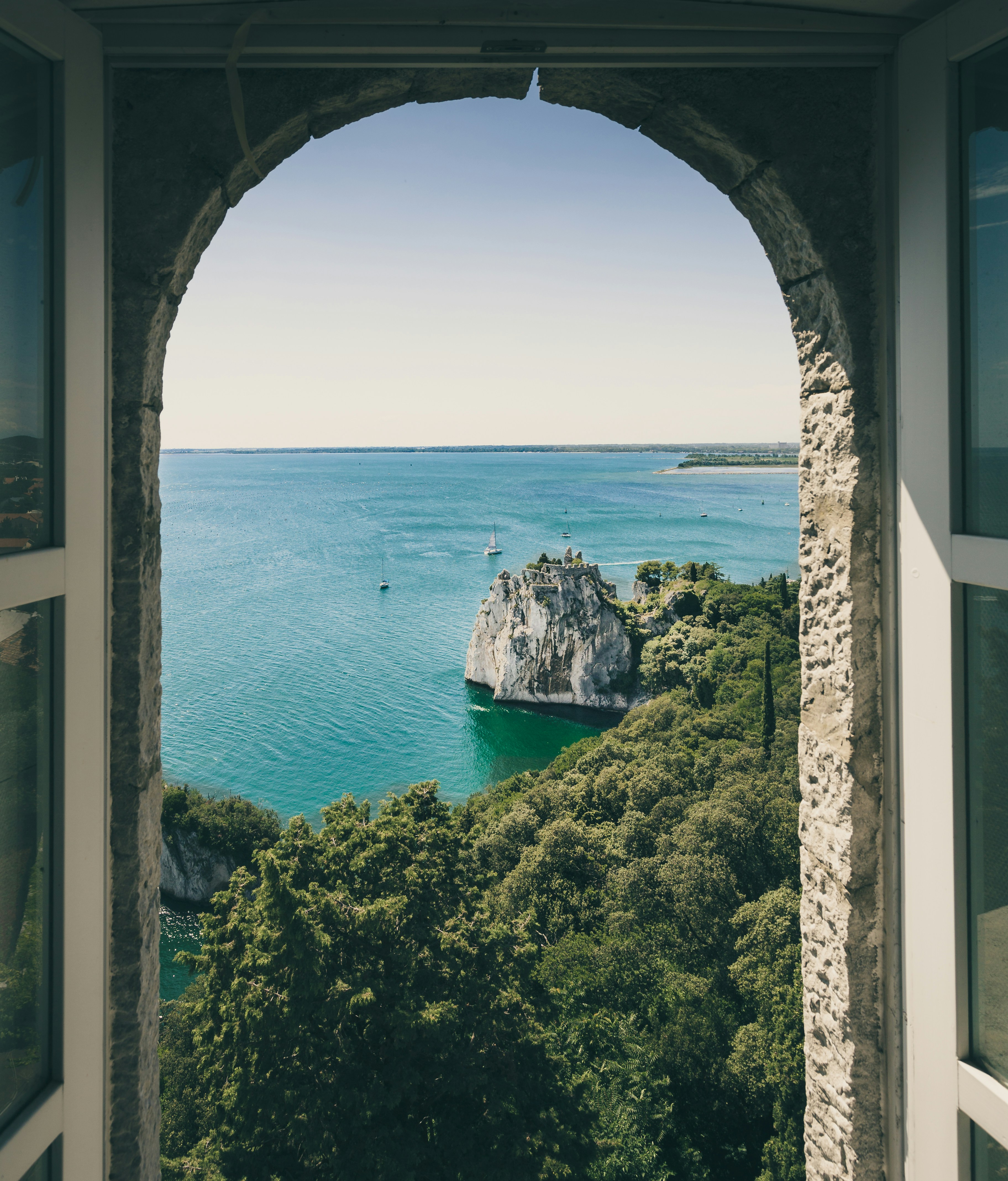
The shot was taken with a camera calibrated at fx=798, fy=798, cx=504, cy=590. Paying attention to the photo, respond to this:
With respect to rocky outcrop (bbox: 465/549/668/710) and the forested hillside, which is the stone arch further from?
rocky outcrop (bbox: 465/549/668/710)

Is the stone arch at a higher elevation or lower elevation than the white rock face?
higher

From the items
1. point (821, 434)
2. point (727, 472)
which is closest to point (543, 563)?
point (821, 434)

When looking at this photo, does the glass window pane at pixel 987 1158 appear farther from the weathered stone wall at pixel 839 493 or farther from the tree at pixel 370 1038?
the tree at pixel 370 1038

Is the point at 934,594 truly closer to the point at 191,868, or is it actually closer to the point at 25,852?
the point at 25,852

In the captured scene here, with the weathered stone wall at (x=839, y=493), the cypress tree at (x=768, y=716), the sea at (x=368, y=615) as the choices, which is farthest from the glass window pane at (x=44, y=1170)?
the cypress tree at (x=768, y=716)

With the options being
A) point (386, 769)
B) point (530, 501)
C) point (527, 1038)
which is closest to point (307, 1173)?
point (527, 1038)

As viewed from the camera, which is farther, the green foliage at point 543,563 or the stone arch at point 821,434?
the green foliage at point 543,563

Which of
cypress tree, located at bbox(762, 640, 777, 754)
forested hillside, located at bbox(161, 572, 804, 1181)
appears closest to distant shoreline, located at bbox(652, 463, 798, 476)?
cypress tree, located at bbox(762, 640, 777, 754)

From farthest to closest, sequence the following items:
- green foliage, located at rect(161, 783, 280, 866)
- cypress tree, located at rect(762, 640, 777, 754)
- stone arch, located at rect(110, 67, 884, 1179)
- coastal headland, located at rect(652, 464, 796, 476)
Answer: coastal headland, located at rect(652, 464, 796, 476)
green foliage, located at rect(161, 783, 280, 866)
cypress tree, located at rect(762, 640, 777, 754)
stone arch, located at rect(110, 67, 884, 1179)
